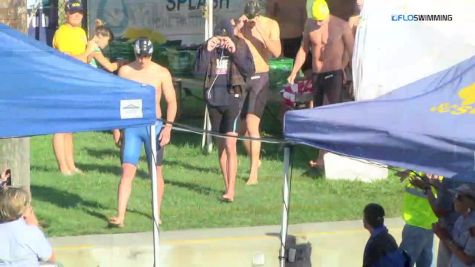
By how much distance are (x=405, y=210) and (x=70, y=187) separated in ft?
13.5

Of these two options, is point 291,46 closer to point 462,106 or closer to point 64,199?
point 64,199

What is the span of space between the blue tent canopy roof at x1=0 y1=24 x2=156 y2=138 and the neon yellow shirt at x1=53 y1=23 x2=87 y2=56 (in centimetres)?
464

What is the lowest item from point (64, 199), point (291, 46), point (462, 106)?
point (64, 199)

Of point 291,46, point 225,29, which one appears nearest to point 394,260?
point 225,29

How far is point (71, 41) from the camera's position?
11859mm

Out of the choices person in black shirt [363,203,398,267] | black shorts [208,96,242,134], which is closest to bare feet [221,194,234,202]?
black shorts [208,96,242,134]

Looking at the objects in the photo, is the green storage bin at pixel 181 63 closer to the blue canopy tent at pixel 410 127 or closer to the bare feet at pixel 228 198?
the bare feet at pixel 228 198

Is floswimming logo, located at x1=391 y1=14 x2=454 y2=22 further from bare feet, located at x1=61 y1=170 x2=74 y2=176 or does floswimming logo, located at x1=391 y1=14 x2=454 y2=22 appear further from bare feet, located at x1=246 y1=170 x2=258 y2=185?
bare feet, located at x1=61 y1=170 x2=74 y2=176

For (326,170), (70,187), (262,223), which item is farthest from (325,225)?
(70,187)

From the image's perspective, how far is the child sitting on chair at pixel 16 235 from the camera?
6.60m

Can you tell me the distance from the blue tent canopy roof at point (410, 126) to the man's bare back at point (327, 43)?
16.8 ft

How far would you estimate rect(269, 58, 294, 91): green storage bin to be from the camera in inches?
597

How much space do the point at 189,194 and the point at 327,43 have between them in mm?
2350

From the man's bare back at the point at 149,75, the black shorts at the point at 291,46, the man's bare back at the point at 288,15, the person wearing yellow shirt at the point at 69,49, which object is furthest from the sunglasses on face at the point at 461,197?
the man's bare back at the point at 288,15
